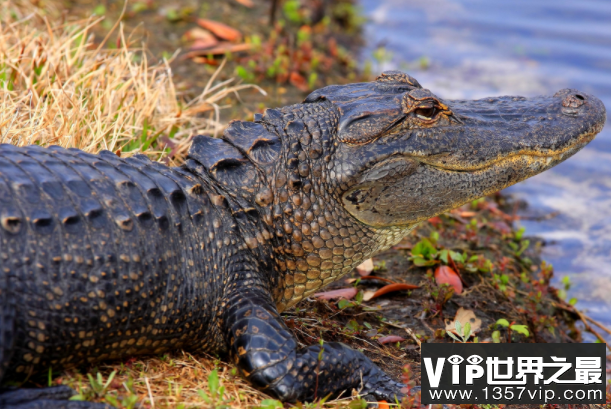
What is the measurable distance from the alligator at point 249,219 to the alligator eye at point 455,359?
45 centimetres

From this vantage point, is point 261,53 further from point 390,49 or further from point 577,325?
point 577,325

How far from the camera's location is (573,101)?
3.82 meters

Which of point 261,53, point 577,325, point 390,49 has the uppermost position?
point 390,49

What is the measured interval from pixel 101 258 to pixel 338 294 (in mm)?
1786

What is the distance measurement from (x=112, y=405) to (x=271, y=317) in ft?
2.55

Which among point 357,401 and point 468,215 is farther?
point 468,215

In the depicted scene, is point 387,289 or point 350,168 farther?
point 387,289

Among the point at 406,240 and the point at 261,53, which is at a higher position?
the point at 261,53

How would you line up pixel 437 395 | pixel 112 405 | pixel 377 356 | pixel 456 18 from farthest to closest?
pixel 456 18
pixel 377 356
pixel 437 395
pixel 112 405

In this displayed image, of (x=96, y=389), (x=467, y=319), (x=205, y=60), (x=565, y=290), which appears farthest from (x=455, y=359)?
(x=205, y=60)

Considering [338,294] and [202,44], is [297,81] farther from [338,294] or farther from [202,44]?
[338,294]

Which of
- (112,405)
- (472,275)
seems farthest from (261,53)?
(112,405)

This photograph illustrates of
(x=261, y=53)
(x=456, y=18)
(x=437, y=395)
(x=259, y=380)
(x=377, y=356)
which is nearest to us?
(x=259, y=380)

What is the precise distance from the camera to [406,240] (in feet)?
16.6
